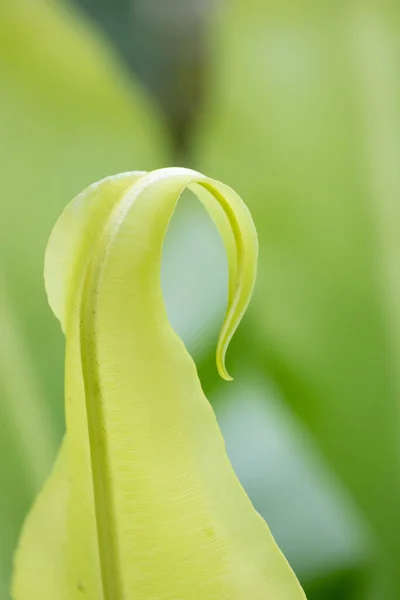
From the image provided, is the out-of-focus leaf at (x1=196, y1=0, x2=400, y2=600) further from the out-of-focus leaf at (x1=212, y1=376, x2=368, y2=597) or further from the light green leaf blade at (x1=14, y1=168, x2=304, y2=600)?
the light green leaf blade at (x1=14, y1=168, x2=304, y2=600)

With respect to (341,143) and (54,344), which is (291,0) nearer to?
(341,143)

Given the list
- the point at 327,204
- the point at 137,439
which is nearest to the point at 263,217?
the point at 327,204

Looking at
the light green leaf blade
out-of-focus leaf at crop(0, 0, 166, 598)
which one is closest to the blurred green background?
out-of-focus leaf at crop(0, 0, 166, 598)

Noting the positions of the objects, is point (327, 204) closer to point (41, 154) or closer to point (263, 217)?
point (263, 217)

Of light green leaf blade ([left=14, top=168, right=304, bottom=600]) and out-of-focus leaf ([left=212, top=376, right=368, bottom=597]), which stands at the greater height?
light green leaf blade ([left=14, top=168, right=304, bottom=600])

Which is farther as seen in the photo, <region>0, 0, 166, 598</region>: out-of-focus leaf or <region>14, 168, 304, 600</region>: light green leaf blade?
<region>0, 0, 166, 598</region>: out-of-focus leaf

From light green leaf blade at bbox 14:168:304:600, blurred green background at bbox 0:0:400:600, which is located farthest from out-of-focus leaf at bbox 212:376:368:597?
light green leaf blade at bbox 14:168:304:600
